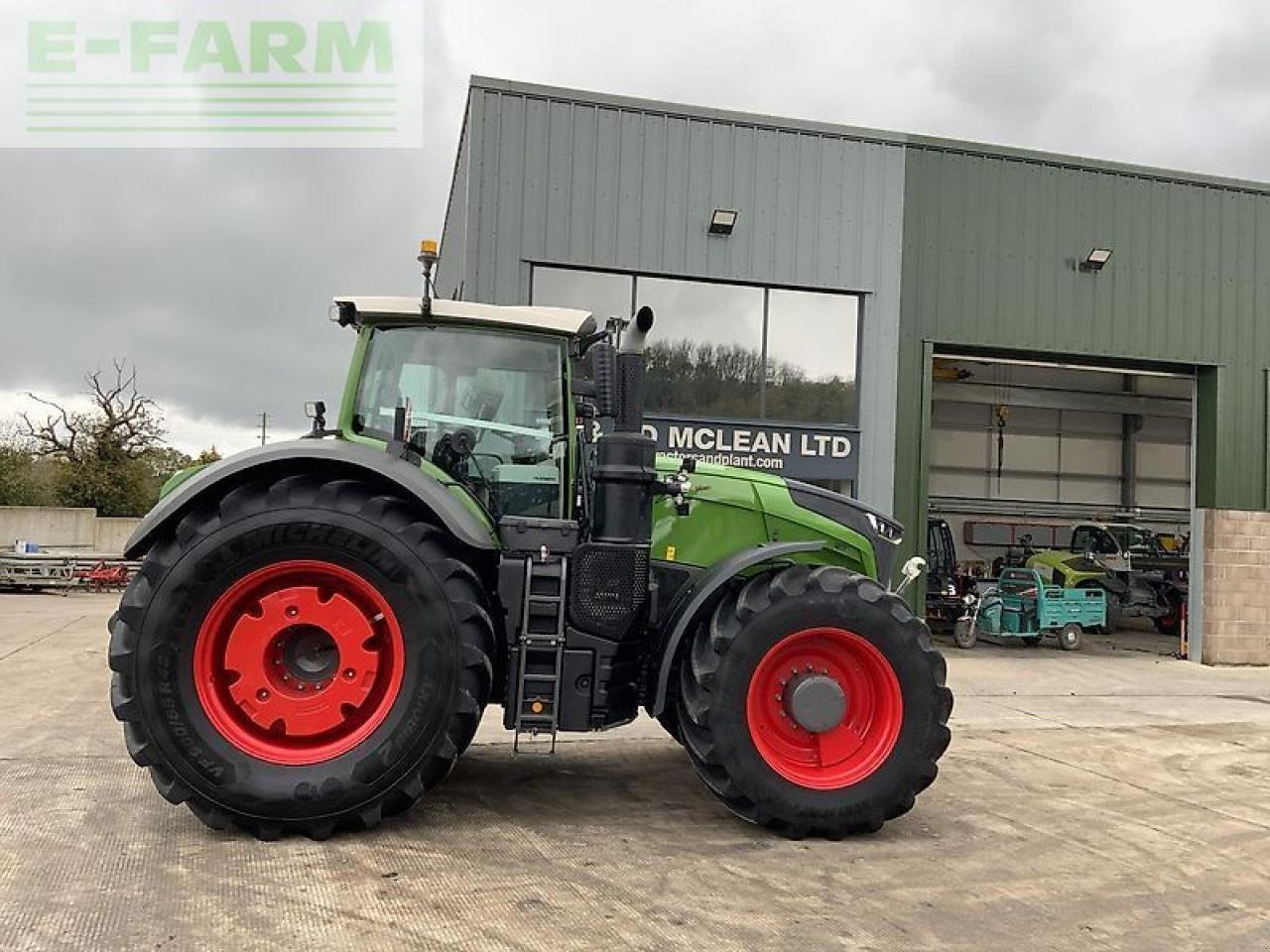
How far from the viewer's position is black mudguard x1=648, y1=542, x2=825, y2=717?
180 inches

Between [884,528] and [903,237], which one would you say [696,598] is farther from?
[903,237]

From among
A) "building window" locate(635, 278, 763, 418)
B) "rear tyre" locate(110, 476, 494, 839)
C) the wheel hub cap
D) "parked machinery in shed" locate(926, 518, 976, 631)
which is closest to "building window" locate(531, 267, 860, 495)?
"building window" locate(635, 278, 763, 418)

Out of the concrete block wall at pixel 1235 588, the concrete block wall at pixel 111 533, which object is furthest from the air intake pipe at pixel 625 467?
the concrete block wall at pixel 111 533

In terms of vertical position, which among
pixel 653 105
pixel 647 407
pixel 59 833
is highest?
pixel 653 105

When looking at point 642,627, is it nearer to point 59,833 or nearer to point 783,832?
point 783,832

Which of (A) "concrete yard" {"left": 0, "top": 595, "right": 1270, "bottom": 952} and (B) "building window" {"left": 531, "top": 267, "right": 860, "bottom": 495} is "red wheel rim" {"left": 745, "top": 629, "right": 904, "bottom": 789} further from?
(B) "building window" {"left": 531, "top": 267, "right": 860, "bottom": 495}

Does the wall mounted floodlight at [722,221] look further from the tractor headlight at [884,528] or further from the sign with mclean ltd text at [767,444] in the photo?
the tractor headlight at [884,528]

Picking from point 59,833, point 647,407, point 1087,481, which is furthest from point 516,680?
point 1087,481

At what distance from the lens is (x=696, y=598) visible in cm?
459

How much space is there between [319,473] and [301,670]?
877 mm

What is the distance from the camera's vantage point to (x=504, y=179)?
37.6 ft

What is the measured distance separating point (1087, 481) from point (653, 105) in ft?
59.8

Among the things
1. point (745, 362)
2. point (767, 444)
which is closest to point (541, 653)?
point (767, 444)

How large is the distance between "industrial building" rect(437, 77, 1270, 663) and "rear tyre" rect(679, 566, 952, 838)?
7.33 meters
